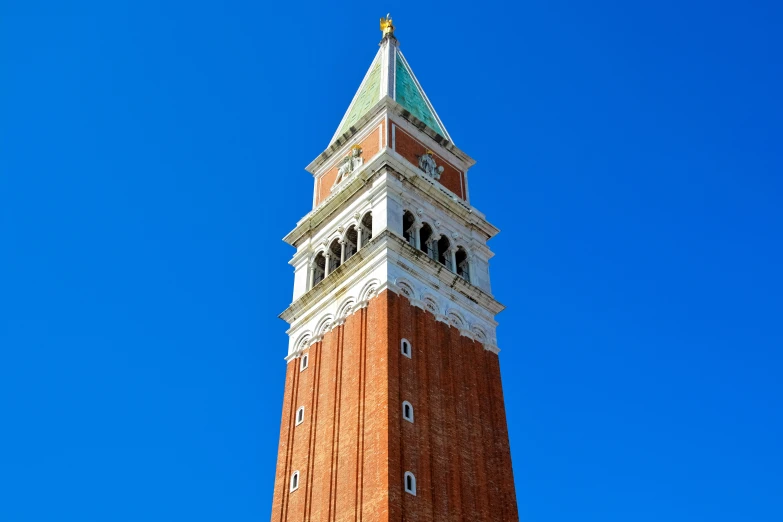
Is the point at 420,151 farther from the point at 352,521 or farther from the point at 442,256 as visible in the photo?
the point at 352,521

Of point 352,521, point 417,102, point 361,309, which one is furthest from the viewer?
point 417,102

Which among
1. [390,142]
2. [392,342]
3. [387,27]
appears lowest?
[392,342]

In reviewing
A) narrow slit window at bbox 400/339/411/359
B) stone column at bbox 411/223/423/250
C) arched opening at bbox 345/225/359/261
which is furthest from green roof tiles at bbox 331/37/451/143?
narrow slit window at bbox 400/339/411/359

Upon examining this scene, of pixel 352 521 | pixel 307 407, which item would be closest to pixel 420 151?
pixel 307 407

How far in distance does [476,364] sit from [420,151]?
1593 cm

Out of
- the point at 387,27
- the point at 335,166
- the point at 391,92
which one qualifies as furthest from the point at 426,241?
the point at 387,27

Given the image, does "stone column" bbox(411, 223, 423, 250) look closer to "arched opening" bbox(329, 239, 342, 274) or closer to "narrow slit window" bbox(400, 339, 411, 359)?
"arched opening" bbox(329, 239, 342, 274)

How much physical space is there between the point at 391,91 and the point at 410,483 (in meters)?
29.9

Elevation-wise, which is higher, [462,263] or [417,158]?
[417,158]

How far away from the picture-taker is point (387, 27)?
239 ft

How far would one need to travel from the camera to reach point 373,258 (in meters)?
48.2

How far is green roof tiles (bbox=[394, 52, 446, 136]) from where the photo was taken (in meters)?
61.4

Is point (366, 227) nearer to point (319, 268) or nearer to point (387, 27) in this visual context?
point (319, 268)

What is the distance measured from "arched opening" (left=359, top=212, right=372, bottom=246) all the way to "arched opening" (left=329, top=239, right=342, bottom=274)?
2.31 meters
